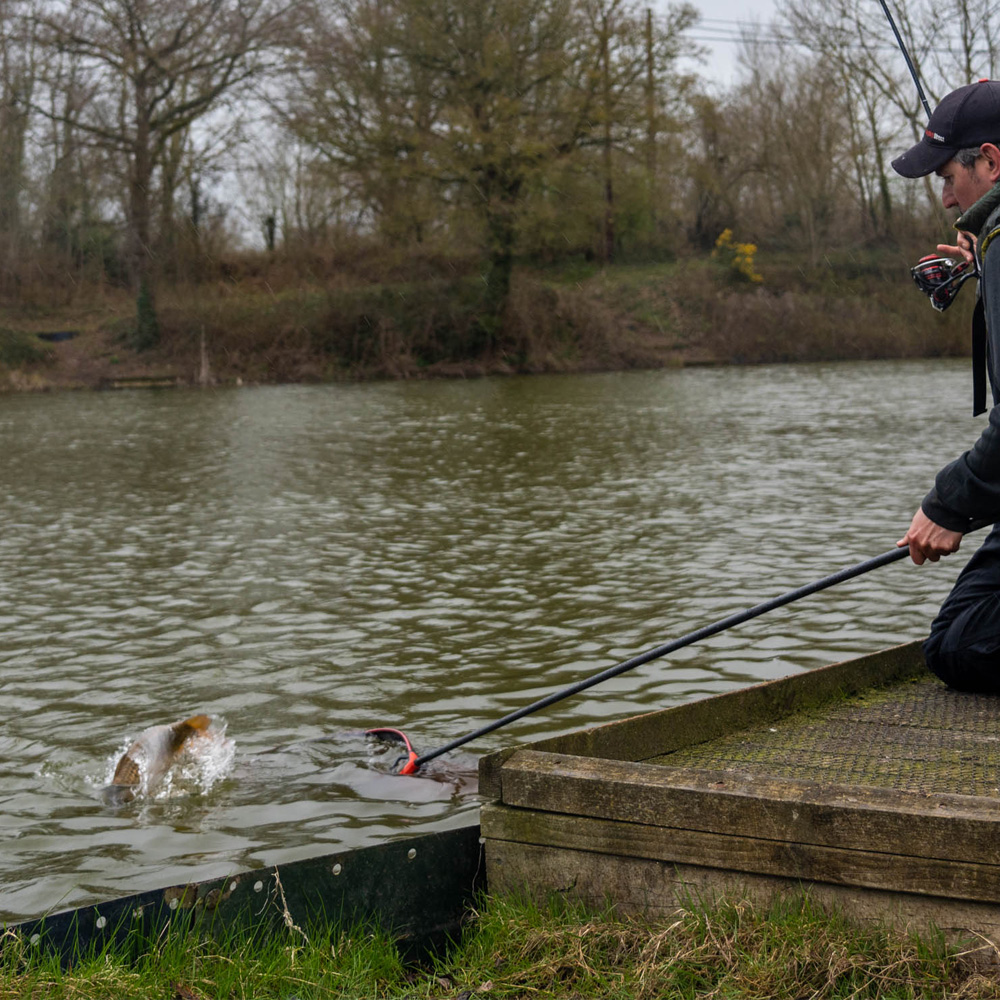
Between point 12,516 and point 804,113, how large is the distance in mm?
35388

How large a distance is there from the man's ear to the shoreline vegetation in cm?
3132

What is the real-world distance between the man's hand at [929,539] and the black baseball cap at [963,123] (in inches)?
41.6

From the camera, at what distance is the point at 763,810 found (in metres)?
3.19

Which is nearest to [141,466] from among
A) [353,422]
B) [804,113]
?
[353,422]

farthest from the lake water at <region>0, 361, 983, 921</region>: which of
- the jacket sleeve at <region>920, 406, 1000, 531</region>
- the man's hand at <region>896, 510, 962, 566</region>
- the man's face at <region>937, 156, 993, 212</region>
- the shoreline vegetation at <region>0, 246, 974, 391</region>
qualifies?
the shoreline vegetation at <region>0, 246, 974, 391</region>

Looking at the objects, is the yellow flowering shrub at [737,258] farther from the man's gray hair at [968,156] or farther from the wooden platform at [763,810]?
the wooden platform at [763,810]

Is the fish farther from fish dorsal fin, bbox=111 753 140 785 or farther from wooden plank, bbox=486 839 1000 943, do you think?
wooden plank, bbox=486 839 1000 943

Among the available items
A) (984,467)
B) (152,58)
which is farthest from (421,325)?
(984,467)

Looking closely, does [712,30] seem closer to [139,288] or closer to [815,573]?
[139,288]

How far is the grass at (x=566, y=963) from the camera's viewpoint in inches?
117

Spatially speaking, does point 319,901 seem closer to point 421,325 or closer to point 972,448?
point 972,448

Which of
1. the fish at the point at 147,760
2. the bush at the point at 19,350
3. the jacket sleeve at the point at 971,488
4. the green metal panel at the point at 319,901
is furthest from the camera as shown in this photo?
the bush at the point at 19,350

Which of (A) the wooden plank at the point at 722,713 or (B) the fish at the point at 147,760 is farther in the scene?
(B) the fish at the point at 147,760

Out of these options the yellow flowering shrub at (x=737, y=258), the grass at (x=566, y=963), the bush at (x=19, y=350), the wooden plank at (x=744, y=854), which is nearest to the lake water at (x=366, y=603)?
the grass at (x=566, y=963)
